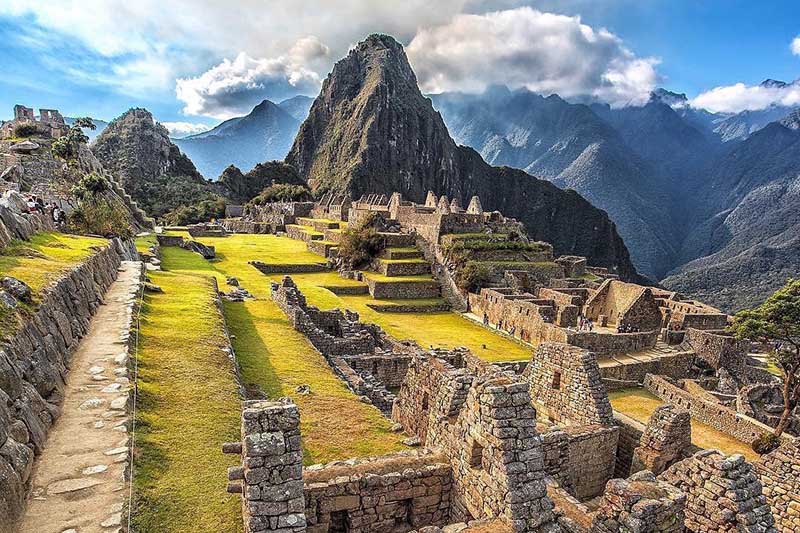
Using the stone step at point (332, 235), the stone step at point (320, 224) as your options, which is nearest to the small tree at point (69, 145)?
the stone step at point (332, 235)

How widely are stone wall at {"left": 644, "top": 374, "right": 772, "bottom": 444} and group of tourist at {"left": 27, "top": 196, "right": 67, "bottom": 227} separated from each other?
26955mm

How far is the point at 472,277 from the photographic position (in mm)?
38969

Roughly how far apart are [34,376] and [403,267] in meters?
36.3

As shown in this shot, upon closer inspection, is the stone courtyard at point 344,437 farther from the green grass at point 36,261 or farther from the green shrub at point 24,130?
the green shrub at point 24,130

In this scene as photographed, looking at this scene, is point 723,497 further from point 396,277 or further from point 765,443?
point 396,277

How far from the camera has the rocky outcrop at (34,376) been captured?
198 inches

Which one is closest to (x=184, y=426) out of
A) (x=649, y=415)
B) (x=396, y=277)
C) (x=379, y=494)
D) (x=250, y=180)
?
(x=379, y=494)

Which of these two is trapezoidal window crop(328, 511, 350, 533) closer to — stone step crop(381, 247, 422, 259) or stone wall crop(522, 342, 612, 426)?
stone wall crop(522, 342, 612, 426)

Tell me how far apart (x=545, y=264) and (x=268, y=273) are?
964 inches

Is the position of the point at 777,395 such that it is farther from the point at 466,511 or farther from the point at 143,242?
the point at 143,242

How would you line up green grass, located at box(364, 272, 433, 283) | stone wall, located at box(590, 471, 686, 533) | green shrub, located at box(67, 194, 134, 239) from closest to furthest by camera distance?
stone wall, located at box(590, 471, 686, 533)
green shrub, located at box(67, 194, 134, 239)
green grass, located at box(364, 272, 433, 283)

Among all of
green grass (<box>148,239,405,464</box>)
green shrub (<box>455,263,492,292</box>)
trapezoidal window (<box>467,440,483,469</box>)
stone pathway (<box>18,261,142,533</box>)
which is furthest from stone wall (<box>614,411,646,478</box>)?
green shrub (<box>455,263,492,292</box>)

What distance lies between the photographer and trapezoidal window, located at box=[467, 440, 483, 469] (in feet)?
17.1

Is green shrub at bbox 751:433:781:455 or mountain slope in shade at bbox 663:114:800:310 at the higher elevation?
mountain slope in shade at bbox 663:114:800:310
